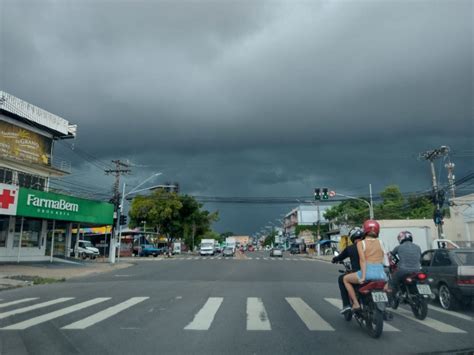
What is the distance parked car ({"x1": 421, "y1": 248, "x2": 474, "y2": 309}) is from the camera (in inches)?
370

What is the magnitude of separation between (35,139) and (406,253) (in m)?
28.6

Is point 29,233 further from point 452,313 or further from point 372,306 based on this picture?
point 372,306

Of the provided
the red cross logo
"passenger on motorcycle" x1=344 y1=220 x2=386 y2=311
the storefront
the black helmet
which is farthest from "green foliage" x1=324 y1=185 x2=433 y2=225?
"passenger on motorcycle" x1=344 y1=220 x2=386 y2=311

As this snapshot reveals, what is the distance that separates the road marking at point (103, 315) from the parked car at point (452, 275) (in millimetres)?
7781

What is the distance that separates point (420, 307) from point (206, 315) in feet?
14.7

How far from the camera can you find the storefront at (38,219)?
24766 mm

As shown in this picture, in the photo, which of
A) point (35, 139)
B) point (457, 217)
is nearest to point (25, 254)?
point (35, 139)

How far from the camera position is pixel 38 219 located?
29406 millimetres

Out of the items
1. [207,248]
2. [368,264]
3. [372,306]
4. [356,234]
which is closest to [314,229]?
[207,248]

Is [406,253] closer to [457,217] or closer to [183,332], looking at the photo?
[183,332]

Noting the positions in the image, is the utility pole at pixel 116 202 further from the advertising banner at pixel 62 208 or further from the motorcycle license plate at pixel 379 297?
the motorcycle license plate at pixel 379 297

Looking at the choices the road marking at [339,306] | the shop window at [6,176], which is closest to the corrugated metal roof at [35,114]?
the shop window at [6,176]

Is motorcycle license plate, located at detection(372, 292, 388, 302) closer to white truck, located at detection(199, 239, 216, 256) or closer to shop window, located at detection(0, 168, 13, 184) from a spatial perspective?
shop window, located at detection(0, 168, 13, 184)

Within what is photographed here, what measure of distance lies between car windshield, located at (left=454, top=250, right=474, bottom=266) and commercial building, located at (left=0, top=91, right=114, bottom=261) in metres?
23.2
